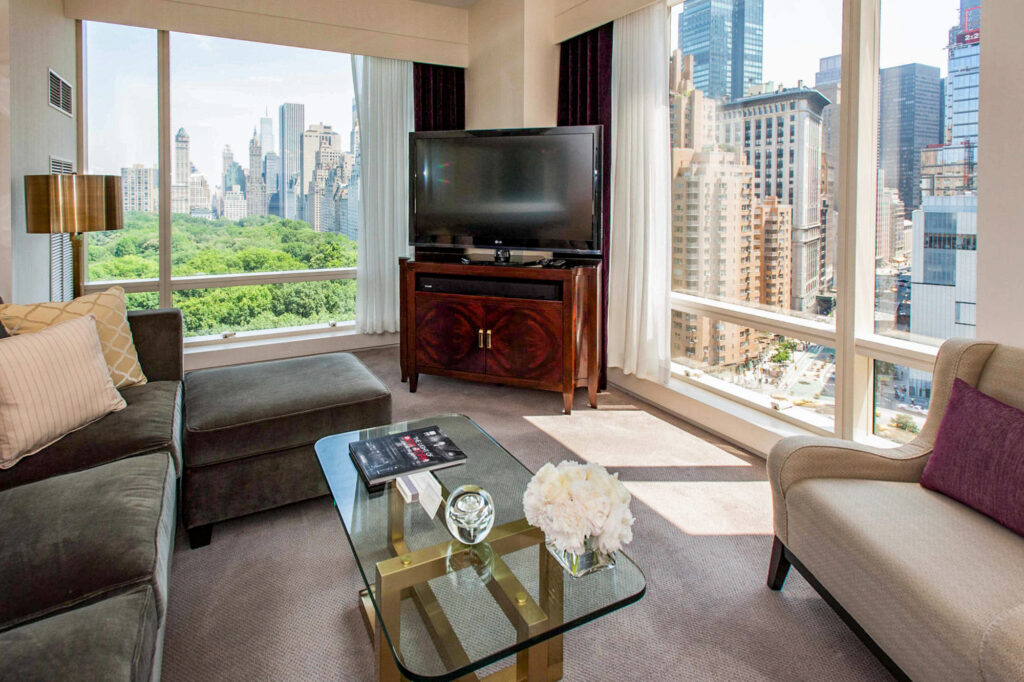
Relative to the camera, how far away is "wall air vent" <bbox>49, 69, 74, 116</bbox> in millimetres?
3502

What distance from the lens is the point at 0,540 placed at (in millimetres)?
1471

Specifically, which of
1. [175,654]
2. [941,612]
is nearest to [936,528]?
[941,612]

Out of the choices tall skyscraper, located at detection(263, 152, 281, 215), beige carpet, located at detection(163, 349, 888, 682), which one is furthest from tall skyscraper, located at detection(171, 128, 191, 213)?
beige carpet, located at detection(163, 349, 888, 682)

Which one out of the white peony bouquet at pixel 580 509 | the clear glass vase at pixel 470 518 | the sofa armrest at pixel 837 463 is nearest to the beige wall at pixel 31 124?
the clear glass vase at pixel 470 518

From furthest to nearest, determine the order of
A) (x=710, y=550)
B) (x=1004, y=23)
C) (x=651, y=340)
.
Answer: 1. (x=651, y=340)
2. (x=710, y=550)
3. (x=1004, y=23)

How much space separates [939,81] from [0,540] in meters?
3.25

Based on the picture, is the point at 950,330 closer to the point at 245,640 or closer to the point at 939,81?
the point at 939,81

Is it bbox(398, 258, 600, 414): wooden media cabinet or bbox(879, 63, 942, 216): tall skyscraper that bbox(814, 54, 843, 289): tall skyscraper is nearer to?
bbox(879, 63, 942, 216): tall skyscraper

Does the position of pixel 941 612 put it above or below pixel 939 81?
below

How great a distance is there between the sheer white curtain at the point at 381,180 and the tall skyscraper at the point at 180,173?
122 centimetres

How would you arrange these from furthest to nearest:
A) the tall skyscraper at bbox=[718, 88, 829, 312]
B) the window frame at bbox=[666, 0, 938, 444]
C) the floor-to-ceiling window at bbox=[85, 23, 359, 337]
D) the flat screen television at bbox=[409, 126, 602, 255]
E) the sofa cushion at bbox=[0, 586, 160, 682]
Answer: the floor-to-ceiling window at bbox=[85, 23, 359, 337] → the flat screen television at bbox=[409, 126, 602, 255] → the tall skyscraper at bbox=[718, 88, 829, 312] → the window frame at bbox=[666, 0, 938, 444] → the sofa cushion at bbox=[0, 586, 160, 682]

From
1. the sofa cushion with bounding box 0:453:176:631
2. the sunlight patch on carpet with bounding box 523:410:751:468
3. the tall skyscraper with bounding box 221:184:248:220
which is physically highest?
the tall skyscraper with bounding box 221:184:248:220

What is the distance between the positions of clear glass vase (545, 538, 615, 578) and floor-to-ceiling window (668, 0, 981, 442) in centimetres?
176

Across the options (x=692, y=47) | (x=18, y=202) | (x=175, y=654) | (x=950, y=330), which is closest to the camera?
(x=175, y=654)
